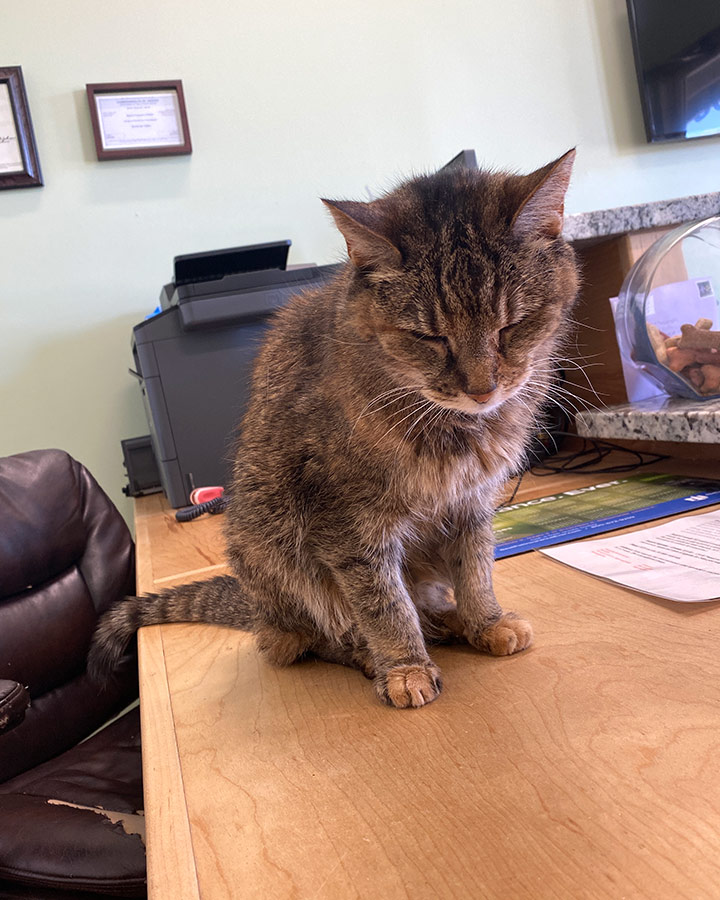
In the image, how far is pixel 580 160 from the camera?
273 cm

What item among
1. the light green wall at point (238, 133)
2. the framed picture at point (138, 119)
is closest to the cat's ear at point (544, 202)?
the light green wall at point (238, 133)

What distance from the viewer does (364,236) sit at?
31.3 inches

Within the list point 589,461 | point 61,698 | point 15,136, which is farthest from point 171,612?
point 15,136

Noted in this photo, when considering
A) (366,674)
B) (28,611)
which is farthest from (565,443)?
(28,611)

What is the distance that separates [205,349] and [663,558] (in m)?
1.35

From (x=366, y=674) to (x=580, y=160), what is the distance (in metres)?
2.49

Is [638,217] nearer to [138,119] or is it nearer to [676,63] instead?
[676,63]

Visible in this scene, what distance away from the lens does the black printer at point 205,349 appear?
1.86m

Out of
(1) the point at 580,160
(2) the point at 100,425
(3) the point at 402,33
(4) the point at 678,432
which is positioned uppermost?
(3) the point at 402,33

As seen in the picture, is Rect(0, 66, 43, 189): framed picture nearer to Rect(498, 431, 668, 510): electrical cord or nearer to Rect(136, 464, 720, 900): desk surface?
Rect(498, 431, 668, 510): electrical cord

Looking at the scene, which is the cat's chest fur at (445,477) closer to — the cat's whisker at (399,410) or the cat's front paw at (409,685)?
the cat's whisker at (399,410)

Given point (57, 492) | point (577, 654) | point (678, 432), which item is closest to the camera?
point (577, 654)

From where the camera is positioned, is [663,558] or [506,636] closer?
[506,636]

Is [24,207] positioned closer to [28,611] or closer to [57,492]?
[57,492]
